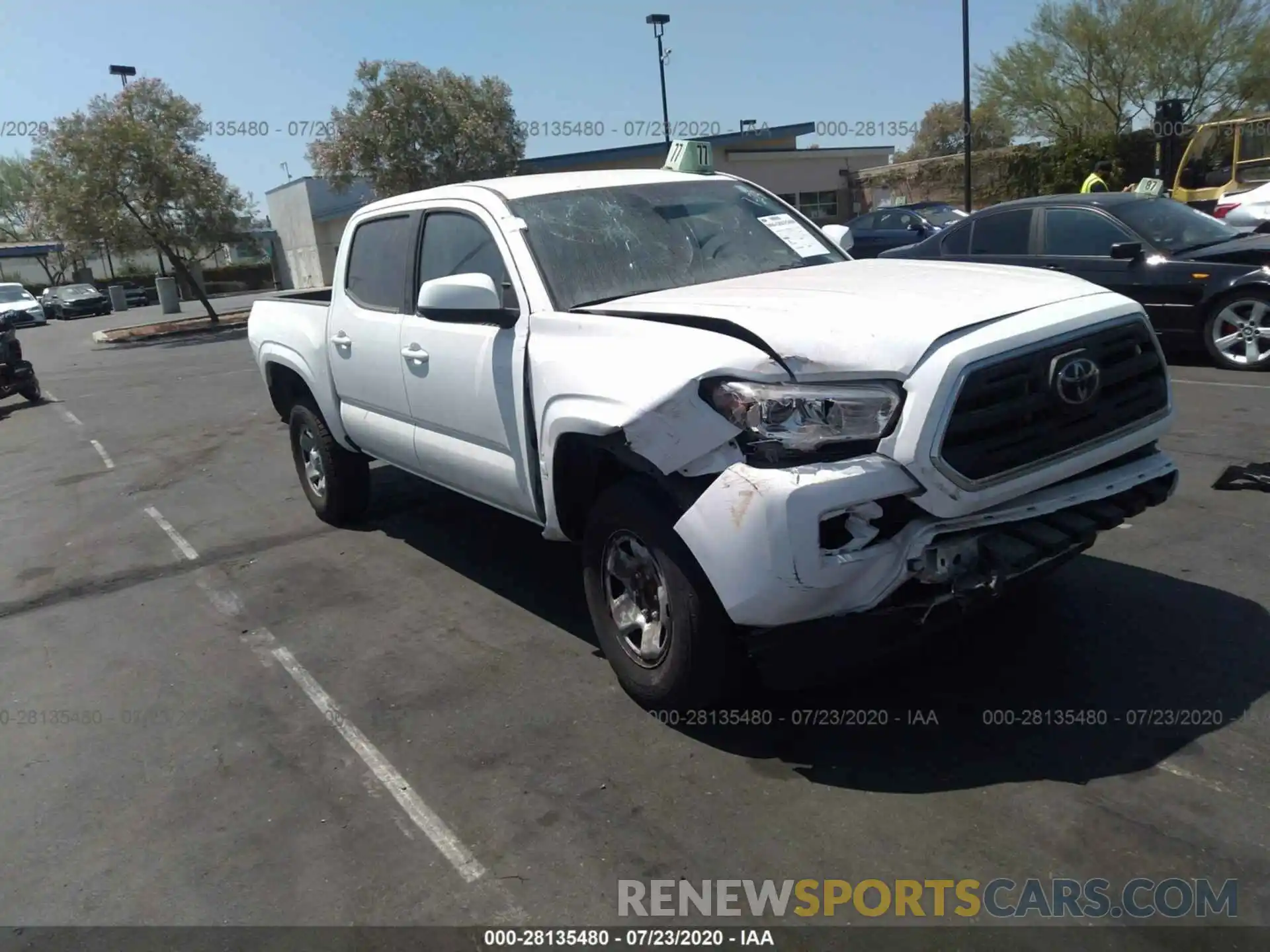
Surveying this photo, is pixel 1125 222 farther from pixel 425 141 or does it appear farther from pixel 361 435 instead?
pixel 425 141

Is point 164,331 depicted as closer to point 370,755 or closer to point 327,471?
point 327,471

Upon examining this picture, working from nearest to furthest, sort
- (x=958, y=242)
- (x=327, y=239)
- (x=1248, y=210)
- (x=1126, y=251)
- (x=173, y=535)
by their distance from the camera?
(x=173, y=535) → (x=1126, y=251) → (x=958, y=242) → (x=1248, y=210) → (x=327, y=239)

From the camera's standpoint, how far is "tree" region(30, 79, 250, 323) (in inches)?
1000

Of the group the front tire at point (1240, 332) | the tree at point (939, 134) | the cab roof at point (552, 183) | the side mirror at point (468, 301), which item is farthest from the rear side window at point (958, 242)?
the tree at point (939, 134)

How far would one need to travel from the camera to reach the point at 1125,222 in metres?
9.36

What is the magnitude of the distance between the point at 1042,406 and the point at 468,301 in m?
2.21

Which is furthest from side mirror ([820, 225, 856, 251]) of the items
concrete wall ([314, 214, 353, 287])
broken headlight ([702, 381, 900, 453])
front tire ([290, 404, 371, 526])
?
concrete wall ([314, 214, 353, 287])

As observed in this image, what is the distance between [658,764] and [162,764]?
76.8 inches

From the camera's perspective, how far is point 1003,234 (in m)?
10.1

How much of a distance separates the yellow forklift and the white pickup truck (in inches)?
514

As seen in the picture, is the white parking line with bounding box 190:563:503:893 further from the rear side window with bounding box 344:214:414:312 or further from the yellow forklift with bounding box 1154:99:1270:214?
the yellow forklift with bounding box 1154:99:1270:214

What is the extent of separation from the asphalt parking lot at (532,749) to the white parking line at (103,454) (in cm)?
386

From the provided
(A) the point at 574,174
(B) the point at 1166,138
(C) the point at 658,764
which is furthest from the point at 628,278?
(B) the point at 1166,138

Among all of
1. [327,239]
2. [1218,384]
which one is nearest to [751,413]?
[1218,384]
